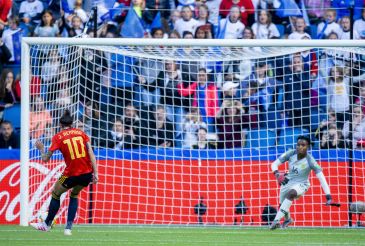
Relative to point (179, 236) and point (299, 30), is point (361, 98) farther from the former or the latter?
point (179, 236)

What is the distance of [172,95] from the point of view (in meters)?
19.5

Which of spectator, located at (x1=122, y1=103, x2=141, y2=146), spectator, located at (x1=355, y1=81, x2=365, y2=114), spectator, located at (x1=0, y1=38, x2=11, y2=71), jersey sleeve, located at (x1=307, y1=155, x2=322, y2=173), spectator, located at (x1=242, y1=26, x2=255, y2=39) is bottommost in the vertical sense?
jersey sleeve, located at (x1=307, y1=155, x2=322, y2=173)

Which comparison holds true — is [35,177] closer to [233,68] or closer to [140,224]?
[140,224]

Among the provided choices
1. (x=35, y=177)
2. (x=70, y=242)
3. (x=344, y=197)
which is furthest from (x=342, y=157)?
(x=70, y=242)

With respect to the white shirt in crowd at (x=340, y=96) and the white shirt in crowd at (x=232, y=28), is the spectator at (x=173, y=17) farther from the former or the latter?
the white shirt in crowd at (x=340, y=96)

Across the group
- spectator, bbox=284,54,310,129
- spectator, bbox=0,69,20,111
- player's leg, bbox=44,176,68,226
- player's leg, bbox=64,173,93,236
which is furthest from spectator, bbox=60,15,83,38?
player's leg, bbox=64,173,93,236

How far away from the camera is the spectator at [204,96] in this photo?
19469 mm

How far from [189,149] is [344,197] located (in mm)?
2931

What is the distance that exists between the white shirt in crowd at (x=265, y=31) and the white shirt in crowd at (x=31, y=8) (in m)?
4.65

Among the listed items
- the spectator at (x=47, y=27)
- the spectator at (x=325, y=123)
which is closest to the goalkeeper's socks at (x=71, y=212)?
the spectator at (x=325, y=123)

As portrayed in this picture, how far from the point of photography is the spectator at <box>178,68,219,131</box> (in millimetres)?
19469

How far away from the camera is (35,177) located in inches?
717

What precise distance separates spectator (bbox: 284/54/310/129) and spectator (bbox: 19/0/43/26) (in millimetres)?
5926

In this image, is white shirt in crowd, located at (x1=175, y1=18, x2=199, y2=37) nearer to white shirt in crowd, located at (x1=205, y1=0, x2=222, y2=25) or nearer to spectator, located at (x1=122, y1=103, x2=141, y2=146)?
white shirt in crowd, located at (x1=205, y1=0, x2=222, y2=25)
